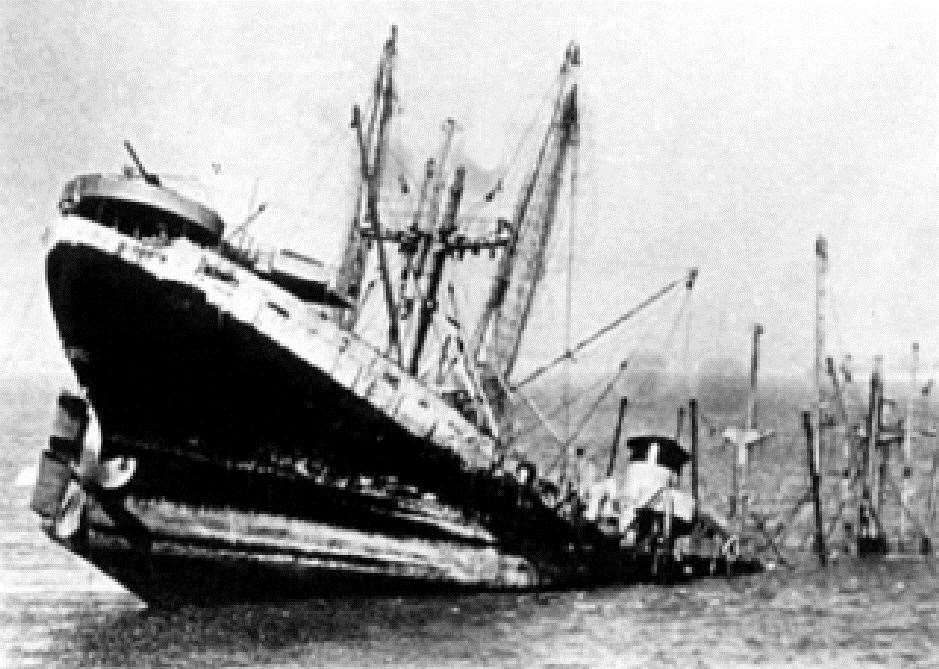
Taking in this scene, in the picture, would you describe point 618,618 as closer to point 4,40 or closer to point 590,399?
point 4,40

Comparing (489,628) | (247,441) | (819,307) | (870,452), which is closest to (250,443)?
(247,441)

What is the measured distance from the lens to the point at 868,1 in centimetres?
1419

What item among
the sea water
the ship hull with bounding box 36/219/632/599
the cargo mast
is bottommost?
the sea water

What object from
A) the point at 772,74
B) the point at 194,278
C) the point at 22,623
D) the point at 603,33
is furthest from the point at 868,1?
the point at 22,623

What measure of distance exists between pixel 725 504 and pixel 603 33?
26699 millimetres

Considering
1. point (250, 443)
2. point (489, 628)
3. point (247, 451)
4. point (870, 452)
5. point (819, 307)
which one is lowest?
point (489, 628)

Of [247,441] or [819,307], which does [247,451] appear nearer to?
[247,441]

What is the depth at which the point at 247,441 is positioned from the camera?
15.7 meters

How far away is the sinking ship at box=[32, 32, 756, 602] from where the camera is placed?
47.7 ft

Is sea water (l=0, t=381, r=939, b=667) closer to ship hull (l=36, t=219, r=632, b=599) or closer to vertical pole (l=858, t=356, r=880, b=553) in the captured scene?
ship hull (l=36, t=219, r=632, b=599)

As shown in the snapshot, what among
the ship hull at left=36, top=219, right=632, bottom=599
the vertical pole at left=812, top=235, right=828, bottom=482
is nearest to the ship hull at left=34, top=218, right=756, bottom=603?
the ship hull at left=36, top=219, right=632, bottom=599

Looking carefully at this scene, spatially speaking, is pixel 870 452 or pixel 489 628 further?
pixel 870 452

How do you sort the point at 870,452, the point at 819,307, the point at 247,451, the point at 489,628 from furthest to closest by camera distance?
the point at 870,452 < the point at 819,307 < the point at 247,451 < the point at 489,628

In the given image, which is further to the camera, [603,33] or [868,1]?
[603,33]
